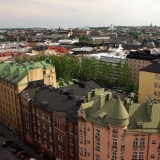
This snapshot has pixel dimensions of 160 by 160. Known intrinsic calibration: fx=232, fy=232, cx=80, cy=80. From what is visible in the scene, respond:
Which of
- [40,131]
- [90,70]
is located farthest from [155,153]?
[90,70]

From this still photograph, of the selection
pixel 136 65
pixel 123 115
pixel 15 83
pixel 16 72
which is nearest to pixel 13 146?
pixel 15 83

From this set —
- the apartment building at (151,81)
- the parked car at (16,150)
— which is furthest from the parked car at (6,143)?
the apartment building at (151,81)

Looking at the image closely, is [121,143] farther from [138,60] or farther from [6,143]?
[138,60]

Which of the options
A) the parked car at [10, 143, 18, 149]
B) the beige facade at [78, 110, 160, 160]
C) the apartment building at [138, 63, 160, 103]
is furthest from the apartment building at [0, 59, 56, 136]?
the apartment building at [138, 63, 160, 103]

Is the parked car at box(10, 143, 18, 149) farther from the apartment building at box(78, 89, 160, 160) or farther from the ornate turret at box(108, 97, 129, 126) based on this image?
the ornate turret at box(108, 97, 129, 126)

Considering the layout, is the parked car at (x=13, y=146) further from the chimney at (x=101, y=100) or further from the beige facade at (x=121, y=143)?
the chimney at (x=101, y=100)
